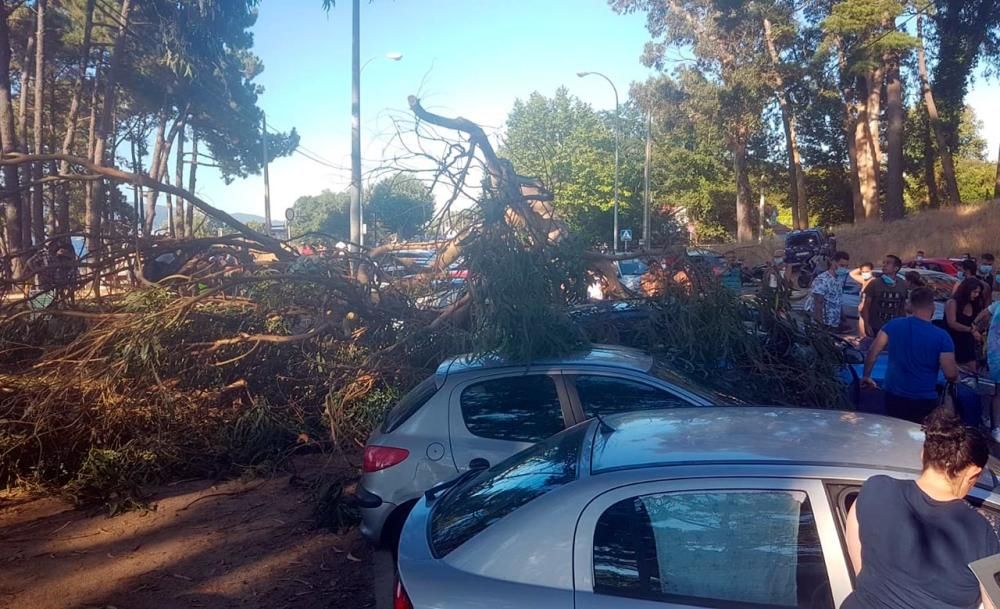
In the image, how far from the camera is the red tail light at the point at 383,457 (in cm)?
480

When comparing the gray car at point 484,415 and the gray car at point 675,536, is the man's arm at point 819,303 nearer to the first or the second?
the gray car at point 484,415

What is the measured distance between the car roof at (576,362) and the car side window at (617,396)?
0.11 metres

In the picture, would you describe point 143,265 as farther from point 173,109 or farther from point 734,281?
point 173,109

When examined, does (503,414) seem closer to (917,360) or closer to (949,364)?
(917,360)

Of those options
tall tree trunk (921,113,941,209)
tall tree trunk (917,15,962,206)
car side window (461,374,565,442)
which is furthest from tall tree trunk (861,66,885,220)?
car side window (461,374,565,442)

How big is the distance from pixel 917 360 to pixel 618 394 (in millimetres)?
2454

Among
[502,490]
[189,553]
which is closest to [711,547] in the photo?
[502,490]

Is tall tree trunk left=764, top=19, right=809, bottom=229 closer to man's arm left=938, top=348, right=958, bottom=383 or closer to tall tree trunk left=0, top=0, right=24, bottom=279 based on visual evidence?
tall tree trunk left=0, top=0, right=24, bottom=279

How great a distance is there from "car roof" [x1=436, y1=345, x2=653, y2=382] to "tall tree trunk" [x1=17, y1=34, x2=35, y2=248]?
570cm

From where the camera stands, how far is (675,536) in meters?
2.54

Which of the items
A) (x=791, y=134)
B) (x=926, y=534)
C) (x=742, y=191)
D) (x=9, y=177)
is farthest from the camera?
(x=742, y=191)

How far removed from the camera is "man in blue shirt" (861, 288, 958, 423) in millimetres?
5686

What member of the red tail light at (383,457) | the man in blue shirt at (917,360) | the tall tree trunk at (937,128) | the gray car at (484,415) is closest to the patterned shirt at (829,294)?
the man in blue shirt at (917,360)

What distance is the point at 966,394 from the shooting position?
21.5 ft
